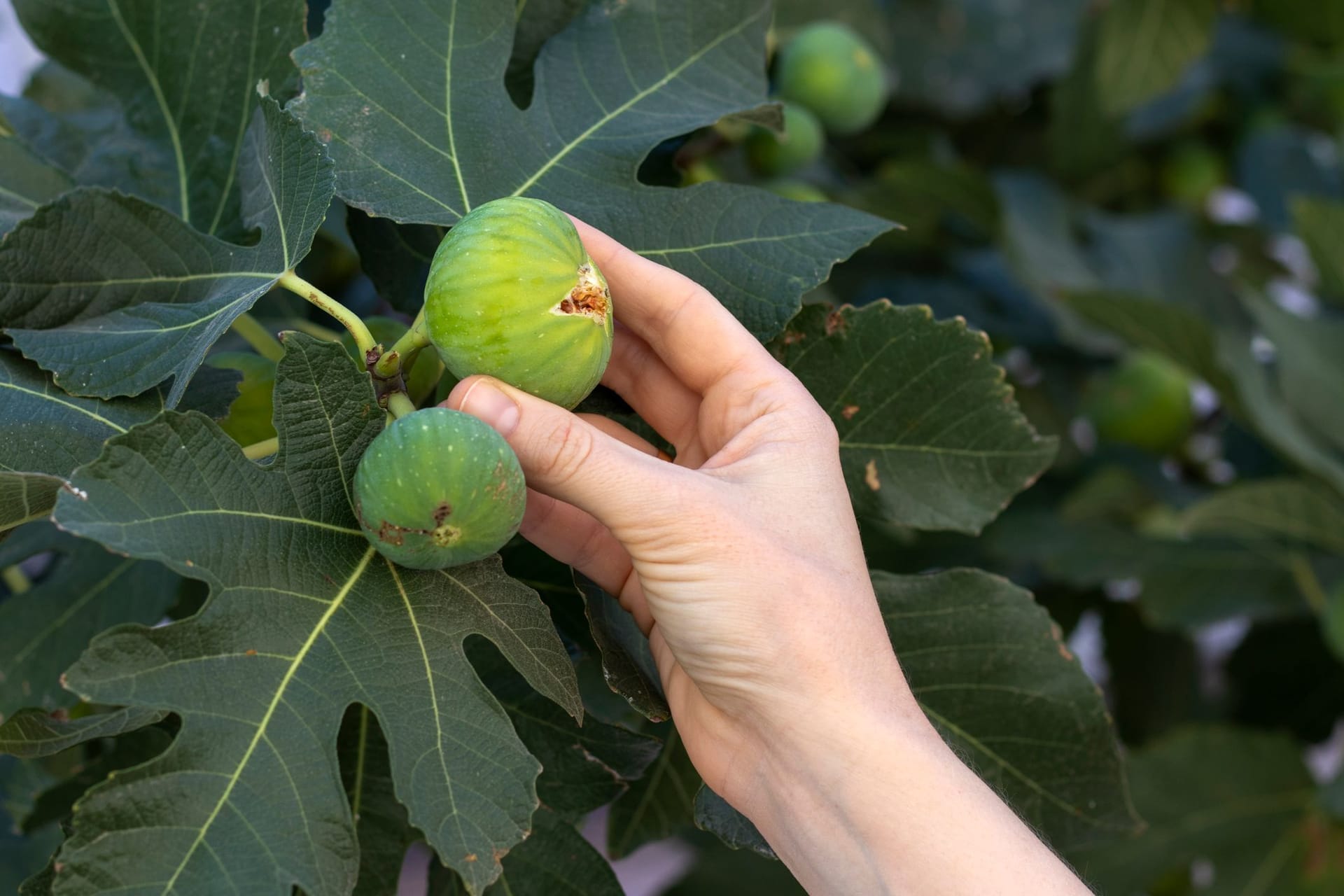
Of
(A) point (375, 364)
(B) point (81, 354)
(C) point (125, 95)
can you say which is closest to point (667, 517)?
(A) point (375, 364)

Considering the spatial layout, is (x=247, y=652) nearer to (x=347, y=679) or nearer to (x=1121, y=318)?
(x=347, y=679)

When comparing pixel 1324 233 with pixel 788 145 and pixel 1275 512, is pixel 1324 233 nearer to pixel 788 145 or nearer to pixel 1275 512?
pixel 1275 512

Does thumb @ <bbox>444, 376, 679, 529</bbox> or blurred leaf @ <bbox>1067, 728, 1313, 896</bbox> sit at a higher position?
thumb @ <bbox>444, 376, 679, 529</bbox>

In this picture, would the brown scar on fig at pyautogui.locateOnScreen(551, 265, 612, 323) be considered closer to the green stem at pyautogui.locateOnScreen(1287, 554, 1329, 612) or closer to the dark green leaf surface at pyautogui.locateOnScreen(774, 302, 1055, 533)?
the dark green leaf surface at pyautogui.locateOnScreen(774, 302, 1055, 533)

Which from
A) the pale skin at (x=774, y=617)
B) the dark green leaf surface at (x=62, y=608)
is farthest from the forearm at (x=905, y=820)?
the dark green leaf surface at (x=62, y=608)

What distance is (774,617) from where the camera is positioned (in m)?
0.86

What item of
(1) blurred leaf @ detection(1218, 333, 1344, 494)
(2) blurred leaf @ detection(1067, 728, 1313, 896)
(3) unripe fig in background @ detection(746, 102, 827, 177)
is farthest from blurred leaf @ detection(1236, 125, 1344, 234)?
(3) unripe fig in background @ detection(746, 102, 827, 177)

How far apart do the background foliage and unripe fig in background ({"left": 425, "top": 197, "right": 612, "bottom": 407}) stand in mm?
97

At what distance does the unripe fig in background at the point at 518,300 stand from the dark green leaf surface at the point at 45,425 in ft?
0.95

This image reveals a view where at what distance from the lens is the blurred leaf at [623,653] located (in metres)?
0.91

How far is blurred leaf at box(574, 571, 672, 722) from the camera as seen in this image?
2.99 feet

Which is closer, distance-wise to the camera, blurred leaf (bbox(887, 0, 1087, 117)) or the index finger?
the index finger

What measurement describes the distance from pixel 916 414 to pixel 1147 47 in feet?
4.04

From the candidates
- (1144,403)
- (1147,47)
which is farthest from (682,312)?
(1147,47)
